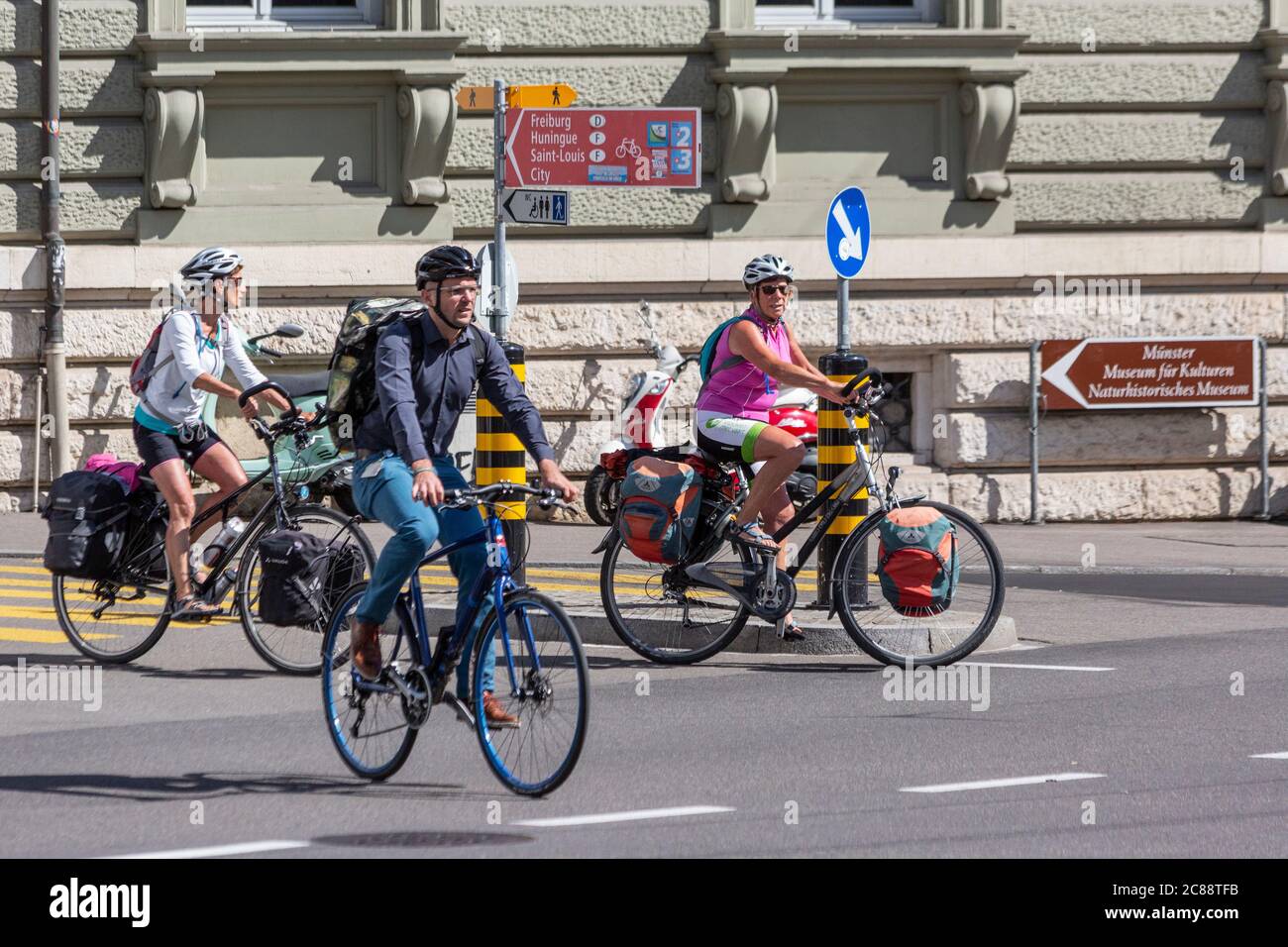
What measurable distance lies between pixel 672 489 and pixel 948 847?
401 cm

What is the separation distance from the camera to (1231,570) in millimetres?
13875

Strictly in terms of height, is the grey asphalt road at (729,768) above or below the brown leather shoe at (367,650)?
below

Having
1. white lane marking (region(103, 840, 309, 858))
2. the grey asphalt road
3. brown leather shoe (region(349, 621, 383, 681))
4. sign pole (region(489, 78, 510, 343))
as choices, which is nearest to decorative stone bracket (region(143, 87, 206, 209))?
sign pole (region(489, 78, 510, 343))

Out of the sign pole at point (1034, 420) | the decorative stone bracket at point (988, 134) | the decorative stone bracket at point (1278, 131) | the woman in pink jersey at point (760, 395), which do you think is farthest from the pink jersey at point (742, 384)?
the decorative stone bracket at point (1278, 131)

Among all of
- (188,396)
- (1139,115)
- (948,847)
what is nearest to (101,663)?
(188,396)

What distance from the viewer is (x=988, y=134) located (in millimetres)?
16922

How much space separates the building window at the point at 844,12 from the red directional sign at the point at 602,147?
3.93ft

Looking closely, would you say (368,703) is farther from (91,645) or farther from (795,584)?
(91,645)

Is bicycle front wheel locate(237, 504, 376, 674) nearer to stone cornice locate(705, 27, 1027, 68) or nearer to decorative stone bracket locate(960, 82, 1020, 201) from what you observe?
stone cornice locate(705, 27, 1027, 68)

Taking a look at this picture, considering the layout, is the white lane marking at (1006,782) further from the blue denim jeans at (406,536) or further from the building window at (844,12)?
the building window at (844,12)

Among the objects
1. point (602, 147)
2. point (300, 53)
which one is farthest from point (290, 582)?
point (300, 53)

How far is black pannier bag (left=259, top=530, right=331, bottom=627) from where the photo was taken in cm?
839

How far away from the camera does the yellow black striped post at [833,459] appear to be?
9.74 meters

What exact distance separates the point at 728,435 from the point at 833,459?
69 centimetres
